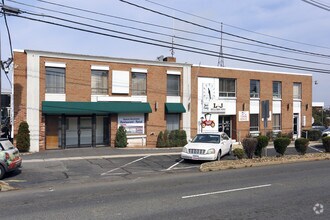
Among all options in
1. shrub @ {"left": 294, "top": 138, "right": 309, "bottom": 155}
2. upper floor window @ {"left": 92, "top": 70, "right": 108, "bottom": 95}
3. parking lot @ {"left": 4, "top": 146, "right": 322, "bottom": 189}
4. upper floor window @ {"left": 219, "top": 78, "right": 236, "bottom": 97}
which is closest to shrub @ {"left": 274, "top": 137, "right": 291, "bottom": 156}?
shrub @ {"left": 294, "top": 138, "right": 309, "bottom": 155}

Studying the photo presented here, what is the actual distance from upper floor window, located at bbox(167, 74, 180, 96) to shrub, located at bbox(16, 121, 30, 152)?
424 inches

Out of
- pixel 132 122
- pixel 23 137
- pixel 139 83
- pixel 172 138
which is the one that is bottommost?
pixel 172 138

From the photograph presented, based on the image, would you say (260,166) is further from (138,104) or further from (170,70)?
(170,70)

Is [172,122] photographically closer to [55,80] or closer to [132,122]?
[132,122]

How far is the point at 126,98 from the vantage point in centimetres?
2497

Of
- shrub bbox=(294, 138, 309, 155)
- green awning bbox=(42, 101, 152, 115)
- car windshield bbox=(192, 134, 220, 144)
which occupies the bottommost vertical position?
shrub bbox=(294, 138, 309, 155)

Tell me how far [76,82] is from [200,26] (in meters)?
9.28

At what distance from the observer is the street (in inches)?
293

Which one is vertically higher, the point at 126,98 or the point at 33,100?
the point at 126,98

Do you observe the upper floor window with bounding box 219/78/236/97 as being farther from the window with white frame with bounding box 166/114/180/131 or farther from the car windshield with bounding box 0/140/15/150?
the car windshield with bounding box 0/140/15/150

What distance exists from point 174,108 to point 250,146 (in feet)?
32.1

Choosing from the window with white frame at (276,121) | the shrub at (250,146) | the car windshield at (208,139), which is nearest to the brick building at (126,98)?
the window with white frame at (276,121)

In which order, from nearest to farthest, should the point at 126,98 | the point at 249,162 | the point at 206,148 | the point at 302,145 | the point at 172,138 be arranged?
the point at 249,162 → the point at 206,148 → the point at 302,145 → the point at 126,98 → the point at 172,138

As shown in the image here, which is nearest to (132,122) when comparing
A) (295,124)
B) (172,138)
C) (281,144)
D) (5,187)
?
(172,138)
